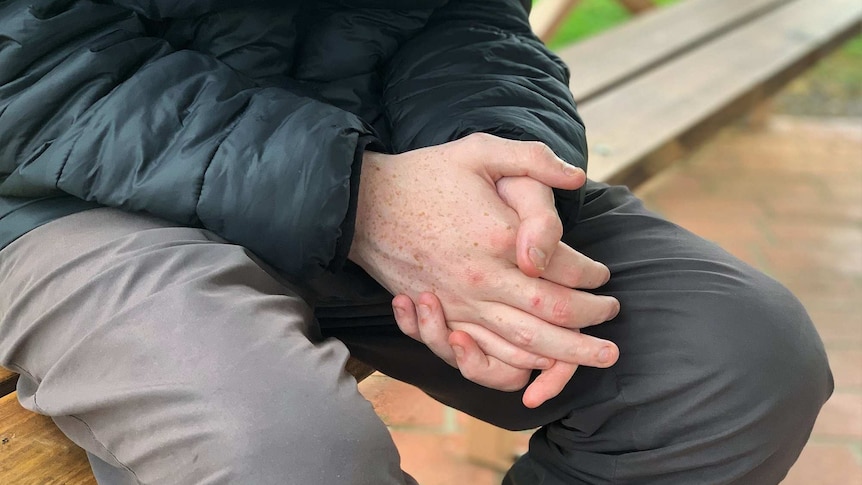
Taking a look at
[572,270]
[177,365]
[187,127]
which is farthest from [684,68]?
[177,365]

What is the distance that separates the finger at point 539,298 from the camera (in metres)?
0.67

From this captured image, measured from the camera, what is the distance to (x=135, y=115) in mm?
647

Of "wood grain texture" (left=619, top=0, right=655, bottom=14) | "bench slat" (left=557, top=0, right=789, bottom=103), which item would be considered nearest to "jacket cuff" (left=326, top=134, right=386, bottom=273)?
"bench slat" (left=557, top=0, right=789, bottom=103)

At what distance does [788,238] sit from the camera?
2.00 metres

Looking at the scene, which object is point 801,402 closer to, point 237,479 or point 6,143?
point 237,479

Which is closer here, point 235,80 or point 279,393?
point 279,393

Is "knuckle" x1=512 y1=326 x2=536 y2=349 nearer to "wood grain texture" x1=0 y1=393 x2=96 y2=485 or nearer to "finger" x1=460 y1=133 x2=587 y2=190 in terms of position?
"finger" x1=460 y1=133 x2=587 y2=190

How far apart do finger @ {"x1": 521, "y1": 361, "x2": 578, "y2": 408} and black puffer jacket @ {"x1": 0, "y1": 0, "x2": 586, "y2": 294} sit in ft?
0.51

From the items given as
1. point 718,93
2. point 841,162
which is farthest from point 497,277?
point 841,162

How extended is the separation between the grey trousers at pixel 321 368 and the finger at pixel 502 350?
0.07m

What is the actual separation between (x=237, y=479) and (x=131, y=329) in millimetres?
132

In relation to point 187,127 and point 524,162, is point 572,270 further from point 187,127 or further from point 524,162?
point 187,127

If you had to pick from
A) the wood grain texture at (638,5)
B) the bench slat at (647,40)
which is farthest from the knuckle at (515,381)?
the wood grain texture at (638,5)

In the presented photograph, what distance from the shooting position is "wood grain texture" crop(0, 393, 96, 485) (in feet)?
2.01
